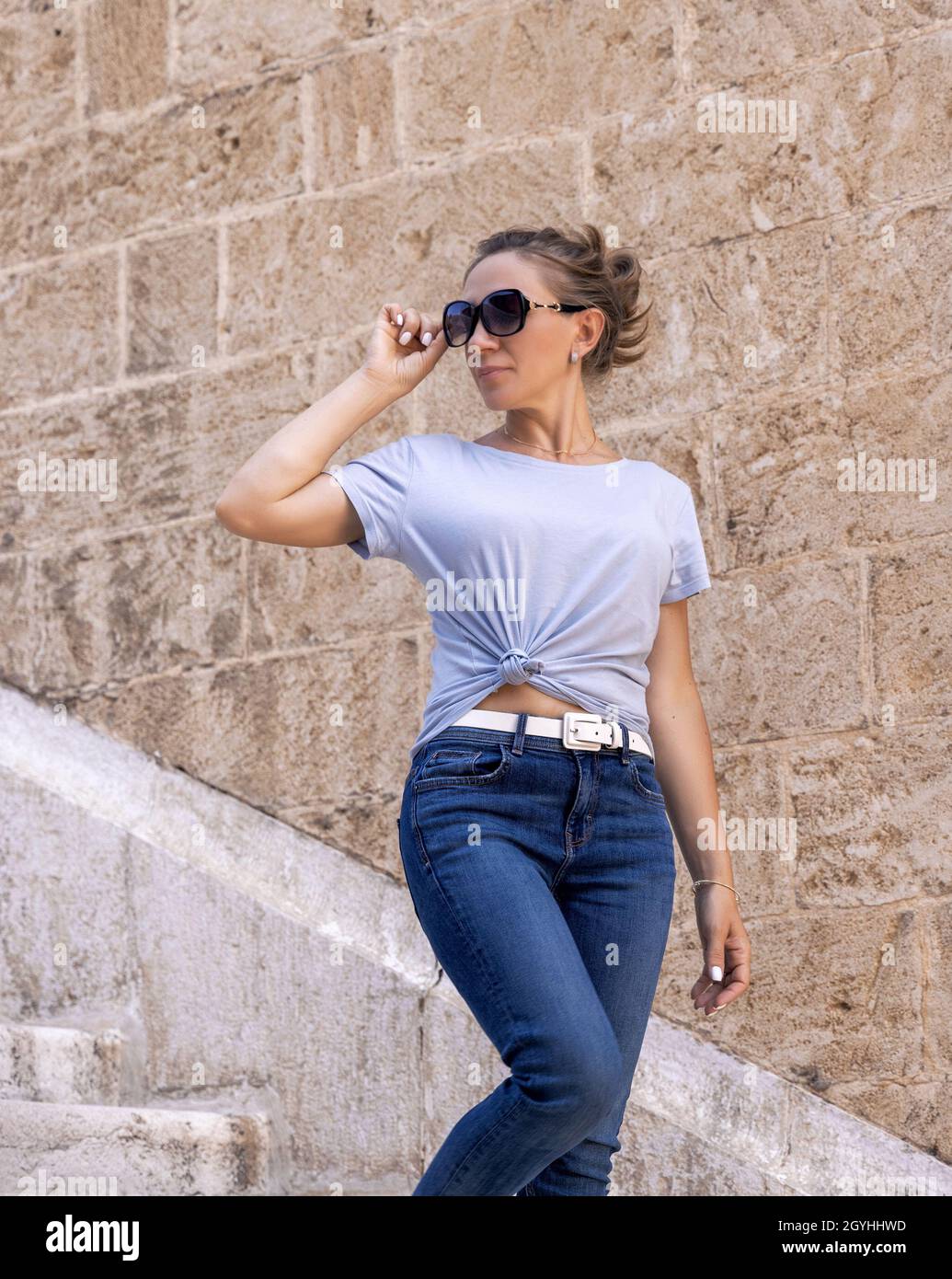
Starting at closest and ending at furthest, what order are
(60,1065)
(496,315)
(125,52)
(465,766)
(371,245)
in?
(465,766)
(496,315)
(60,1065)
(371,245)
(125,52)

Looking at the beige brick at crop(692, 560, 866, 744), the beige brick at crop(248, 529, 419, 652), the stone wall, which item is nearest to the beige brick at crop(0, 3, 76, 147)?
the stone wall

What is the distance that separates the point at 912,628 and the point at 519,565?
5.37 feet

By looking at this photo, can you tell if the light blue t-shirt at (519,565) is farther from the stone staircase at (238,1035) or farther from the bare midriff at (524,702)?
the stone staircase at (238,1035)

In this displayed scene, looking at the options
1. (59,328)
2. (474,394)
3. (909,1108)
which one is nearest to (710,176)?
(474,394)

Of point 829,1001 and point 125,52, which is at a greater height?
point 125,52

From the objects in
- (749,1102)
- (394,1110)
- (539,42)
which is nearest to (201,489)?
(539,42)

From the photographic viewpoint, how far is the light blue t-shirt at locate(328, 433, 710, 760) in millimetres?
2574


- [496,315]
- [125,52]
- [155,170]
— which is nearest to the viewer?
[496,315]

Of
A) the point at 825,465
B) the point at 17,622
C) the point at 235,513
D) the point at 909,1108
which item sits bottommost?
the point at 909,1108

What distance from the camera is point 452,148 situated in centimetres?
478

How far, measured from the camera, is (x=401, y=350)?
284cm

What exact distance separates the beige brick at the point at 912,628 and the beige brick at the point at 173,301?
2.25m

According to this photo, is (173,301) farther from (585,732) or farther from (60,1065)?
(585,732)
